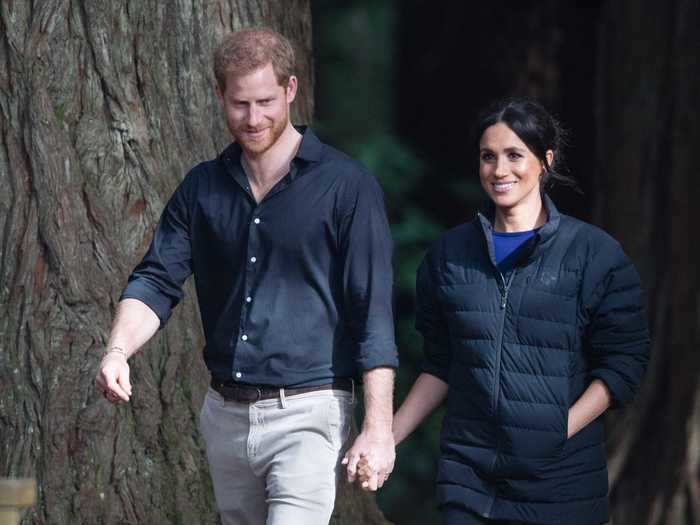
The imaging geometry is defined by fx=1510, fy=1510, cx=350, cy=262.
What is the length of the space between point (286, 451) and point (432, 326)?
1.98 ft

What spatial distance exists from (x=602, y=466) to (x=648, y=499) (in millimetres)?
3782

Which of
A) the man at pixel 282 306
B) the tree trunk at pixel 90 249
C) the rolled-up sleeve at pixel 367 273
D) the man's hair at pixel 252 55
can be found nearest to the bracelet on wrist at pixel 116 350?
the man at pixel 282 306

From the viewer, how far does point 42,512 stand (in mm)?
5680

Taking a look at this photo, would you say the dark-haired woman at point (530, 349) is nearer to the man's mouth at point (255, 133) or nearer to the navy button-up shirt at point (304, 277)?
the navy button-up shirt at point (304, 277)

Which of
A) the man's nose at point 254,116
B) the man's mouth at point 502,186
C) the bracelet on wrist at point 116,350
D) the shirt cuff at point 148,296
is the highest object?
the man's nose at point 254,116

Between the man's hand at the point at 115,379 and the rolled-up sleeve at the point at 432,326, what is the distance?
94 centimetres

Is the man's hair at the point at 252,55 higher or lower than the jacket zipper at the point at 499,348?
higher

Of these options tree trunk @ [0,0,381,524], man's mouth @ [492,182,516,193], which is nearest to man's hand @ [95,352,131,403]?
man's mouth @ [492,182,516,193]

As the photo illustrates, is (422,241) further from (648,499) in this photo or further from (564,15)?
(648,499)

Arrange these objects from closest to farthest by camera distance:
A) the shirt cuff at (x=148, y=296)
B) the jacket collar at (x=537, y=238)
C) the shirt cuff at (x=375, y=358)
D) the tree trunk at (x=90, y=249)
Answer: the shirt cuff at (x=375, y=358)
the jacket collar at (x=537, y=238)
the shirt cuff at (x=148, y=296)
the tree trunk at (x=90, y=249)

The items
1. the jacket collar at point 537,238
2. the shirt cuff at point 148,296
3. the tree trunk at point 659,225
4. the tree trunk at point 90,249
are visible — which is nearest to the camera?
the jacket collar at point 537,238

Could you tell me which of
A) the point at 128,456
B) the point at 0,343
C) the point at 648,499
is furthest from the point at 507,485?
the point at 648,499

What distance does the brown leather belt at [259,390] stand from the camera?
170 inches

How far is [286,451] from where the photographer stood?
4.32 m
